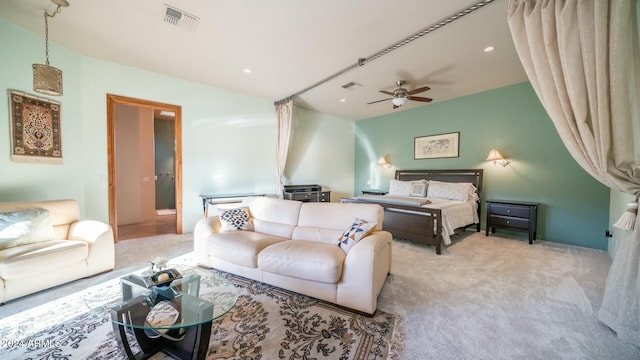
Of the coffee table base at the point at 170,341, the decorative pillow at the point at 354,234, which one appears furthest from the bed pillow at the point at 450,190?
the coffee table base at the point at 170,341

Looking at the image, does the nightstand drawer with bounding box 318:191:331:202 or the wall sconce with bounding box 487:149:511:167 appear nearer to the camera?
the wall sconce with bounding box 487:149:511:167

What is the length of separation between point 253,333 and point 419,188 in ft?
15.1

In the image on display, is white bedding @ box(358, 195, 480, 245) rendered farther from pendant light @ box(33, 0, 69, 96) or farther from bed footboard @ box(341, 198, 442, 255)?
pendant light @ box(33, 0, 69, 96)

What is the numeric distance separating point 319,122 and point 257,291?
515 centimetres

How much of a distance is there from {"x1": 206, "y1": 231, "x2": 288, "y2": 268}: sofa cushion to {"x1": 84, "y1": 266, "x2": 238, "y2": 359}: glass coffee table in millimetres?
560

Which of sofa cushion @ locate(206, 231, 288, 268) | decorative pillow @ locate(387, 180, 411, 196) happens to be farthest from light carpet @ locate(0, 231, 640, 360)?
decorative pillow @ locate(387, 180, 411, 196)

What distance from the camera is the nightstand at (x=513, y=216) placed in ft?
13.0

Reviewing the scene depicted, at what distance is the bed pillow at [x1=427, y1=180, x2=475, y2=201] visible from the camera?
470cm

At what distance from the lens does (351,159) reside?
752 cm

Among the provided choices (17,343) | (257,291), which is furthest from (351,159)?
(17,343)

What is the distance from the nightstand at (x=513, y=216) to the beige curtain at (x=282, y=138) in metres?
4.38

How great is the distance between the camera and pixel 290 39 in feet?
9.81

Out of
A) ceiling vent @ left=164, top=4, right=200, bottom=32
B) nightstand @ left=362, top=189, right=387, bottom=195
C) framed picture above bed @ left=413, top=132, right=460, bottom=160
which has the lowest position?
nightstand @ left=362, top=189, right=387, bottom=195

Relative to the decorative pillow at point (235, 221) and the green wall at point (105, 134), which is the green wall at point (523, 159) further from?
the decorative pillow at point (235, 221)
